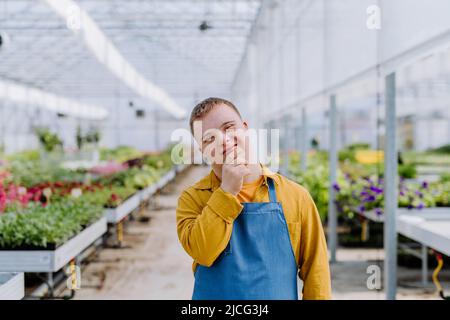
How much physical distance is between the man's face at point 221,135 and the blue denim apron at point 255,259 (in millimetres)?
98

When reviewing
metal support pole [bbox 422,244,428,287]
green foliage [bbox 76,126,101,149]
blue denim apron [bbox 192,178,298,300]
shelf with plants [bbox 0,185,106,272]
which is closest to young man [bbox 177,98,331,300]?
blue denim apron [bbox 192,178,298,300]

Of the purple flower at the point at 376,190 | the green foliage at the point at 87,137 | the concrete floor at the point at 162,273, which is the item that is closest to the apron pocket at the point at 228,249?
the concrete floor at the point at 162,273

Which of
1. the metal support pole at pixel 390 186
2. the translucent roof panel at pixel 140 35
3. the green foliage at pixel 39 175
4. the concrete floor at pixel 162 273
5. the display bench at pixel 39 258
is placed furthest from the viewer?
the translucent roof panel at pixel 140 35

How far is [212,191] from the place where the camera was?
41.9 inches

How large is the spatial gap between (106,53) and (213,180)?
6187mm

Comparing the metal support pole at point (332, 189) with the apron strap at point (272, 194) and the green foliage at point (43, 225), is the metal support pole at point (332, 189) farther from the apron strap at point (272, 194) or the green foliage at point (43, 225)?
the apron strap at point (272, 194)

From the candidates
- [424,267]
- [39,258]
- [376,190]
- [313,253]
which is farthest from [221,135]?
[376,190]

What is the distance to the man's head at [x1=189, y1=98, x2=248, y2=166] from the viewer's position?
3.26ft

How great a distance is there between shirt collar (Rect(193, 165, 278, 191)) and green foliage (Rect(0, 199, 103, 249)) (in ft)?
5.63

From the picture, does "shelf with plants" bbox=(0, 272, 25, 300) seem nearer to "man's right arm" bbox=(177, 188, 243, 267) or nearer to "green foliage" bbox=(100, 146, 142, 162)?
"man's right arm" bbox=(177, 188, 243, 267)

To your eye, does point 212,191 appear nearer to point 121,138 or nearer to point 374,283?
point 374,283

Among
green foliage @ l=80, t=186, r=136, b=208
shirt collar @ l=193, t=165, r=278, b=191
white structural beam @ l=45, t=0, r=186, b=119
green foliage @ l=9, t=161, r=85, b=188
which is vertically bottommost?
green foliage @ l=80, t=186, r=136, b=208

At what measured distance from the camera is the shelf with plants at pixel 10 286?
5.15 ft
